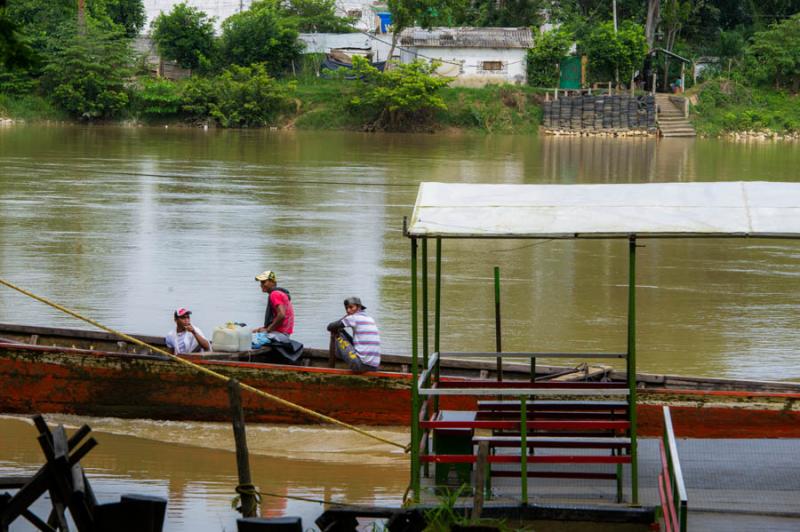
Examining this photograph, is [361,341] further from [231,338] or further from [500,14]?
[500,14]

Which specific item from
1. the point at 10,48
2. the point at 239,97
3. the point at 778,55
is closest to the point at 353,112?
the point at 239,97

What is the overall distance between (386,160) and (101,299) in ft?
66.2

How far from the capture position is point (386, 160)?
118 feet

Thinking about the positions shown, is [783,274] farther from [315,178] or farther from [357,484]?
[315,178]

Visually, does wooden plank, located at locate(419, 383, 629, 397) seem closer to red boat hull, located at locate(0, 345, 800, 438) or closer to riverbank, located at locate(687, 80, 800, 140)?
red boat hull, located at locate(0, 345, 800, 438)

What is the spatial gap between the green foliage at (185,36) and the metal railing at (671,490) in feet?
149

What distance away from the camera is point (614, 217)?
7000mm

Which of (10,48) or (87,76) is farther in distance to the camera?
(87,76)

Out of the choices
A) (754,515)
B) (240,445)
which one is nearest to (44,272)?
(240,445)

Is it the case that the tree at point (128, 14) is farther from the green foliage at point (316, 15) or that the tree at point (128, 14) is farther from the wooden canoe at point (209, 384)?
the wooden canoe at point (209, 384)

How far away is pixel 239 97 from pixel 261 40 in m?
3.41

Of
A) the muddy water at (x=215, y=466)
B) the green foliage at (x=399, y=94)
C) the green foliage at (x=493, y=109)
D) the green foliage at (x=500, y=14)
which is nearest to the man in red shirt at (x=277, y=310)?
the muddy water at (x=215, y=466)

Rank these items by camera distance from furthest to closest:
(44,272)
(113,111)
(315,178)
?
1. (113,111)
2. (315,178)
3. (44,272)

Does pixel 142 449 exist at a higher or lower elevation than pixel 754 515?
lower
